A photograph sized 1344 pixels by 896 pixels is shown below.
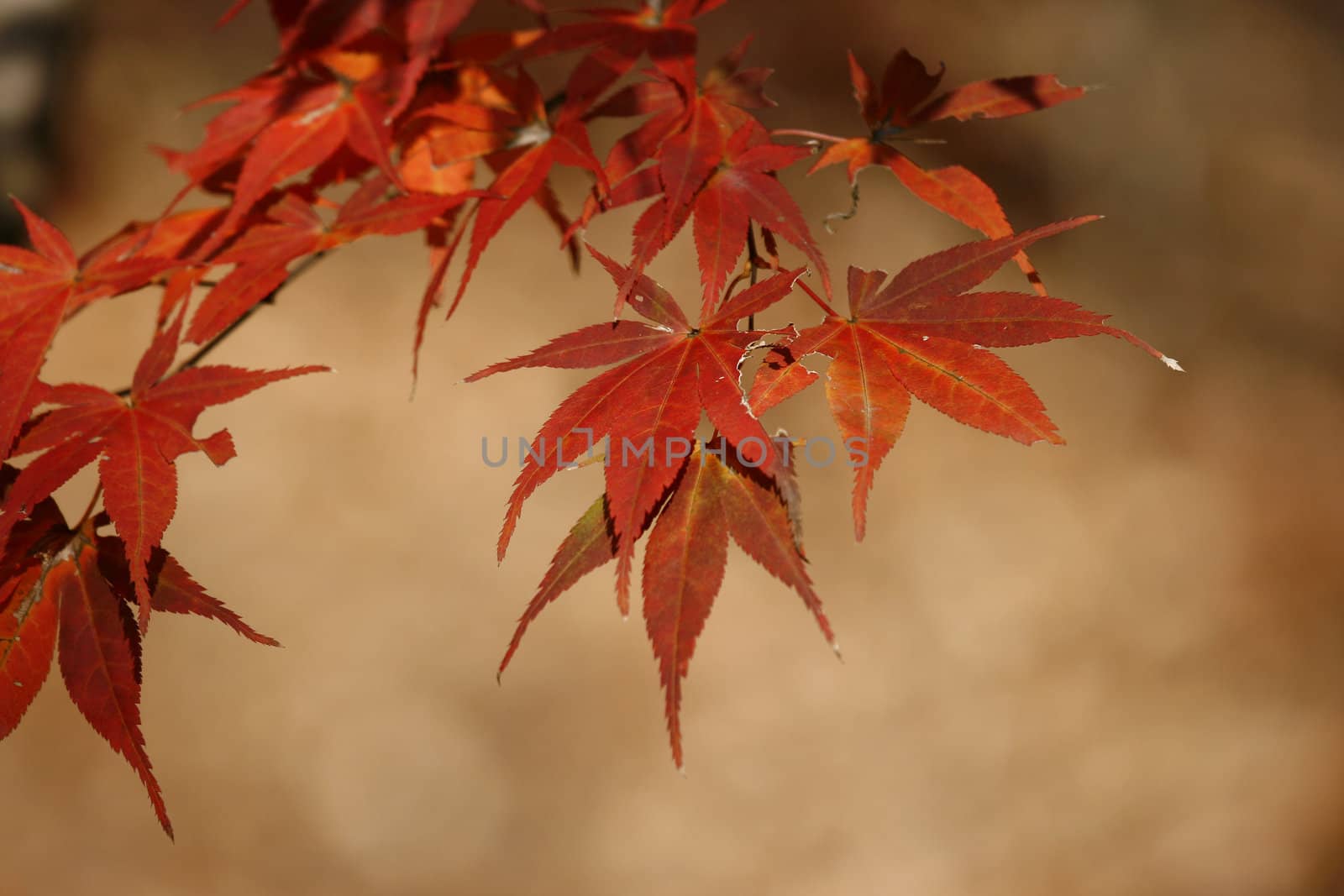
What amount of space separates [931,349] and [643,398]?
134 millimetres

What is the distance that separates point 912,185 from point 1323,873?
1246mm

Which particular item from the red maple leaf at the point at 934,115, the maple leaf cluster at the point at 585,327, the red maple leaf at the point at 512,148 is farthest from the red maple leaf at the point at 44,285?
the red maple leaf at the point at 934,115

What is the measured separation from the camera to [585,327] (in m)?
0.45

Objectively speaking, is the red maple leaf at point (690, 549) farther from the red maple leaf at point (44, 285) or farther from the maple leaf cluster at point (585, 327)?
the red maple leaf at point (44, 285)

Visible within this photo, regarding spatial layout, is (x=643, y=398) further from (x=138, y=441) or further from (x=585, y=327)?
(x=138, y=441)

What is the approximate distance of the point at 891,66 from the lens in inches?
21.1

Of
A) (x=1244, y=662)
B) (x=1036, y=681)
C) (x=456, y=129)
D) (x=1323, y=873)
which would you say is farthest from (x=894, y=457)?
(x=456, y=129)

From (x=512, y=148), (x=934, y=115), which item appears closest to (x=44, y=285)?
(x=512, y=148)

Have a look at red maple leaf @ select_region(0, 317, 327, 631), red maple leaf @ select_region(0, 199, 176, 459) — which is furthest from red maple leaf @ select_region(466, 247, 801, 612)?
red maple leaf @ select_region(0, 199, 176, 459)

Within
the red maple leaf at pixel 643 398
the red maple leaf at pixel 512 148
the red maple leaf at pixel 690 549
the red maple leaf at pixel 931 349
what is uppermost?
the red maple leaf at pixel 512 148

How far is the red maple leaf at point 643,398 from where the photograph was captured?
0.39 meters

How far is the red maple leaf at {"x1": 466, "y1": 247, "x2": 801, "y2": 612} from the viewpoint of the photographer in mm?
392

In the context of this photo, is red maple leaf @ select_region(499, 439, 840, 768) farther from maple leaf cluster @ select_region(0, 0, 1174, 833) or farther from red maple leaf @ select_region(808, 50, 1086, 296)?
red maple leaf @ select_region(808, 50, 1086, 296)

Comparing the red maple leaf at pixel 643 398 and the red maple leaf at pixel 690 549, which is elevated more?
the red maple leaf at pixel 643 398
